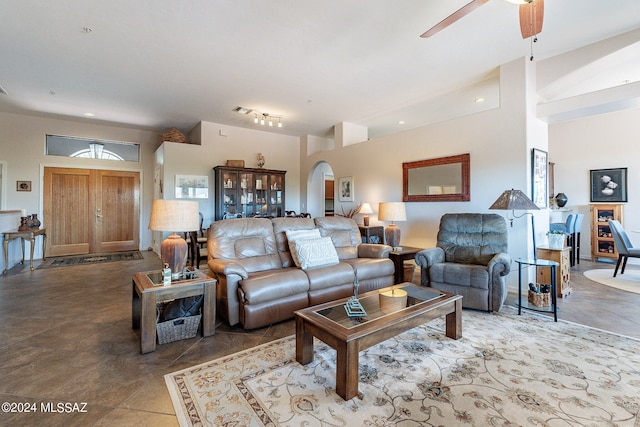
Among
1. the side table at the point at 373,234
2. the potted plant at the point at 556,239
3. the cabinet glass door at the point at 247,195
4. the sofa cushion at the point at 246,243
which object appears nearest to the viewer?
the sofa cushion at the point at 246,243

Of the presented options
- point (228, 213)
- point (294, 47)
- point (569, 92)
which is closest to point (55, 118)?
point (228, 213)

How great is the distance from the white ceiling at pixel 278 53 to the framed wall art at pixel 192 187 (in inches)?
56.1

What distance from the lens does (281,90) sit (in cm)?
476

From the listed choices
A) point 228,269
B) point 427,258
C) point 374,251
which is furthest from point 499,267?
point 228,269

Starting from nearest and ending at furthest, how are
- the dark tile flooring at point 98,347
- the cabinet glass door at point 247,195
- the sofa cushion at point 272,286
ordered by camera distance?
the dark tile flooring at point 98,347 < the sofa cushion at point 272,286 < the cabinet glass door at point 247,195

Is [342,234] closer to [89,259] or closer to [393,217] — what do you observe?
[393,217]

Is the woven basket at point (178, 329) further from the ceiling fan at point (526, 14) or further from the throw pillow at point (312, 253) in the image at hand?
the ceiling fan at point (526, 14)

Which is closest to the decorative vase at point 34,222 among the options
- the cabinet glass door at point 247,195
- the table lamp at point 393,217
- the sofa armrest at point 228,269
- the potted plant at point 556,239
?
the cabinet glass door at point 247,195

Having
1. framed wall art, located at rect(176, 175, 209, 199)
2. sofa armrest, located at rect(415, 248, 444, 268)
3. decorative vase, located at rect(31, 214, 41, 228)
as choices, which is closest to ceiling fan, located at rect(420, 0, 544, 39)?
sofa armrest, located at rect(415, 248, 444, 268)

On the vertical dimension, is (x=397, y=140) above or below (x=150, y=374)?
above

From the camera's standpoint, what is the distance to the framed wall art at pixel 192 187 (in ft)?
20.5

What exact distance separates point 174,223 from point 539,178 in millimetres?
4526

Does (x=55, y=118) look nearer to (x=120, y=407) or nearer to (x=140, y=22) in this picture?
(x=140, y=22)

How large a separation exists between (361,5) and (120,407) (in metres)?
3.58
